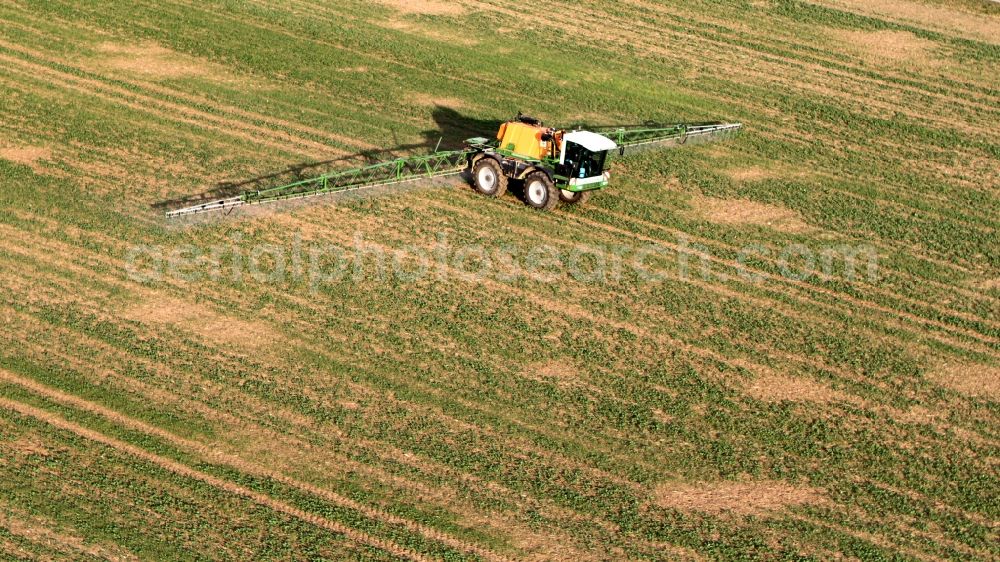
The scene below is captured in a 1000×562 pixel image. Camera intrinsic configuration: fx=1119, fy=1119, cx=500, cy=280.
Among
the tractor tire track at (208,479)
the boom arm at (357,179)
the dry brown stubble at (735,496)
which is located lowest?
the tractor tire track at (208,479)

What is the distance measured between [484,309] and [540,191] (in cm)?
531

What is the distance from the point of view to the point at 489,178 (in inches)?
1246

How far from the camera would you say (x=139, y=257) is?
28.3 metres

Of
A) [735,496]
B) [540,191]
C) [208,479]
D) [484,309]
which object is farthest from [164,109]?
[735,496]

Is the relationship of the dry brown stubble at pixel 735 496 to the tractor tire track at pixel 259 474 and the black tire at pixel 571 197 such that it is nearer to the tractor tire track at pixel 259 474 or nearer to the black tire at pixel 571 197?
the tractor tire track at pixel 259 474

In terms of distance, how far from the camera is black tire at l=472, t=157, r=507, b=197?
31.4 metres

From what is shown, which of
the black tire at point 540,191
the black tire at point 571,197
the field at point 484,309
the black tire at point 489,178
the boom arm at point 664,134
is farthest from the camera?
the boom arm at point 664,134

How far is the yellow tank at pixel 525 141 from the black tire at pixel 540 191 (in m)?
0.61

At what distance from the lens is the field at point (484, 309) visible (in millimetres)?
21172

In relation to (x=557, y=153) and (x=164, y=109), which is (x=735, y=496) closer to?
(x=557, y=153)

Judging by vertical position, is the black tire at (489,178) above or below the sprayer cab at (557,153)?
below

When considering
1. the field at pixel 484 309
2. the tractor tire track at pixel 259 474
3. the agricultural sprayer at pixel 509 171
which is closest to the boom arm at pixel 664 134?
the field at pixel 484 309

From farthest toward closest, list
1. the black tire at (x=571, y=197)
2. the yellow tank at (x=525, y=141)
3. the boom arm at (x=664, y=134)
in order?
the boom arm at (x=664, y=134) < the black tire at (x=571, y=197) < the yellow tank at (x=525, y=141)

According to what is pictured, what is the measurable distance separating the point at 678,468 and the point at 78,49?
1145 inches
